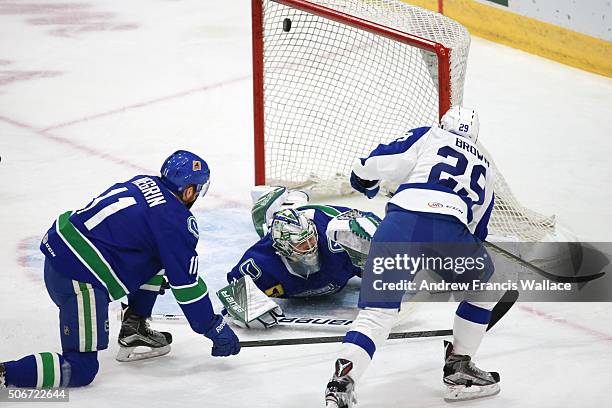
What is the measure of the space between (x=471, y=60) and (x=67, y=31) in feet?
8.93

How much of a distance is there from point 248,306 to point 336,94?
1.78 metres

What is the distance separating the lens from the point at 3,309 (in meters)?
4.51

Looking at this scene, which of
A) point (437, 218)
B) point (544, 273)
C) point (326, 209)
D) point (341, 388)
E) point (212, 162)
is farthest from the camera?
point (212, 162)

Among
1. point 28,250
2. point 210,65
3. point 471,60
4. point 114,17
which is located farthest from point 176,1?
point 28,250

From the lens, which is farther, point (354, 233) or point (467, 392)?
point (354, 233)

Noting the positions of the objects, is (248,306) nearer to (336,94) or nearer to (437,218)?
(437,218)

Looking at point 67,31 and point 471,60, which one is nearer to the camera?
point 471,60

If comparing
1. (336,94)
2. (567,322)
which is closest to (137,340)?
(567,322)

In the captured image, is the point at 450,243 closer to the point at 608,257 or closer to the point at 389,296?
the point at 389,296

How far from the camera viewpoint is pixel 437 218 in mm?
3686

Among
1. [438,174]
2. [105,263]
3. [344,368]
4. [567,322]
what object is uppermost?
[438,174]

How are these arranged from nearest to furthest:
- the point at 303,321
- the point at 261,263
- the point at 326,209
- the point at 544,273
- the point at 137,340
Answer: the point at 137,340 → the point at 303,321 → the point at 261,263 → the point at 326,209 → the point at 544,273

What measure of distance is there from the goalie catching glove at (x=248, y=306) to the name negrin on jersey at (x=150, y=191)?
650 millimetres

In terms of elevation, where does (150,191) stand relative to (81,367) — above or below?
above
